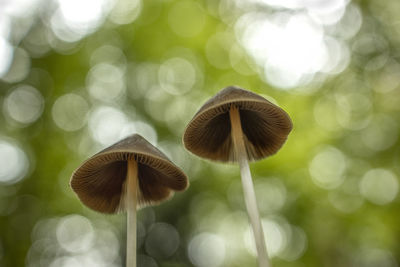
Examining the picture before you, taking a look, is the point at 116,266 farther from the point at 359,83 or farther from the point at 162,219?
the point at 359,83

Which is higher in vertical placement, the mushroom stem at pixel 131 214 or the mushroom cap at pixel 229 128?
the mushroom cap at pixel 229 128

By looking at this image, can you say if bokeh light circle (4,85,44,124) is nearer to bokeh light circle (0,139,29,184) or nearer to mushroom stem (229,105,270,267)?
bokeh light circle (0,139,29,184)

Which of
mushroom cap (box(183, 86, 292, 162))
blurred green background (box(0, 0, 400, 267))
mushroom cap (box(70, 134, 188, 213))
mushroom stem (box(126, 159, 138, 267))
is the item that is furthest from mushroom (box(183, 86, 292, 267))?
blurred green background (box(0, 0, 400, 267))

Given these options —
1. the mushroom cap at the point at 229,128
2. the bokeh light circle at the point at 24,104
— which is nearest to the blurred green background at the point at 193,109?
the bokeh light circle at the point at 24,104

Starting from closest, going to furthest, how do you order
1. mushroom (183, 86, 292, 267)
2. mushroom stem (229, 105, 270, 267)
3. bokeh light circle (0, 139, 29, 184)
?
mushroom stem (229, 105, 270, 267) → mushroom (183, 86, 292, 267) → bokeh light circle (0, 139, 29, 184)

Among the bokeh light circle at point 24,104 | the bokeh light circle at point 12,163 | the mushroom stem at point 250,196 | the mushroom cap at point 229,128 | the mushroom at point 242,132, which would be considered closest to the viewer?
the mushroom stem at point 250,196

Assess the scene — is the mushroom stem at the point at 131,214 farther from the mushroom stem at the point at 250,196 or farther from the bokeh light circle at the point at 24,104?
the bokeh light circle at the point at 24,104
